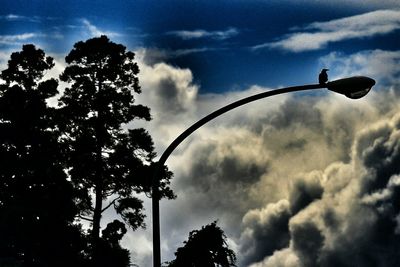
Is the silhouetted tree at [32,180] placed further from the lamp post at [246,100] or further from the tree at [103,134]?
the lamp post at [246,100]

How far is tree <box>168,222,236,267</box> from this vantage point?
70.0 feet

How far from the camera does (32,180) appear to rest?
34.1 m

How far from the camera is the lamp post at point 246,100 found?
346 inches

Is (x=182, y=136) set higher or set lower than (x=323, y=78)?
lower

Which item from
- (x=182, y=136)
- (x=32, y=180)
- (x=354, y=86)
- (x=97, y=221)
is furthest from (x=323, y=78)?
(x=32, y=180)

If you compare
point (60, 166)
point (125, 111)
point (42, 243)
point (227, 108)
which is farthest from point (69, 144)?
point (227, 108)

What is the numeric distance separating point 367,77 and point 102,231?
2533cm

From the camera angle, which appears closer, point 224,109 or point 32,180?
point 224,109

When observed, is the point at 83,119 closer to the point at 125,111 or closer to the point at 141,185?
the point at 125,111

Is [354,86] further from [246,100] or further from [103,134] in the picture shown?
[103,134]

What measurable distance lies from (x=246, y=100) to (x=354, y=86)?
1.64 meters

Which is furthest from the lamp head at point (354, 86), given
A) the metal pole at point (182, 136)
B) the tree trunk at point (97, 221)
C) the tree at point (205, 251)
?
the tree trunk at point (97, 221)

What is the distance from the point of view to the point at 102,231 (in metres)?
32.0

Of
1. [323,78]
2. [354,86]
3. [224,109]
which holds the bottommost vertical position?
[354,86]
